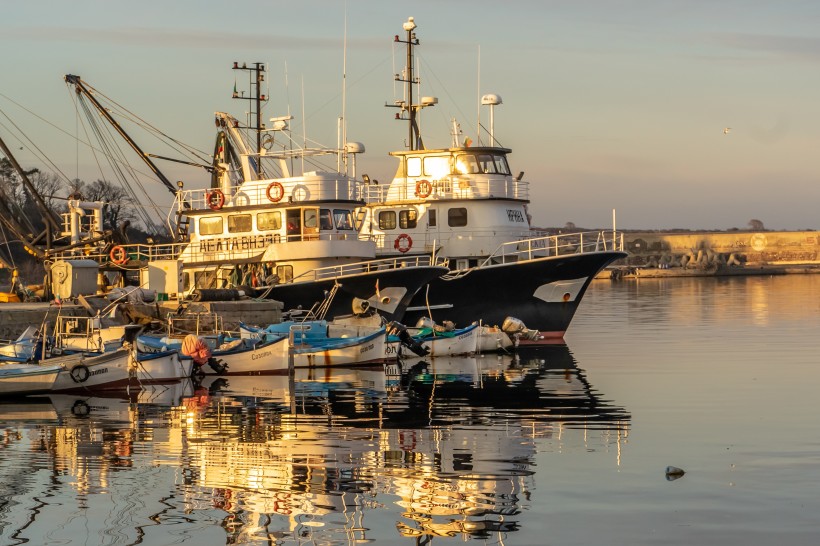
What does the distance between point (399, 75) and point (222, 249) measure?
11.5m

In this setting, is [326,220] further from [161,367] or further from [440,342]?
[161,367]

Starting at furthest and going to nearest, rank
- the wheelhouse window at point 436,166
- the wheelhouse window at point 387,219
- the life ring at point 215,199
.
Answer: the wheelhouse window at point 387,219, the wheelhouse window at point 436,166, the life ring at point 215,199

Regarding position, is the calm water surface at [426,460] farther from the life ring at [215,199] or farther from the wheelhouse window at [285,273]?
the life ring at [215,199]

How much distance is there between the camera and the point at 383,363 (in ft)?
124

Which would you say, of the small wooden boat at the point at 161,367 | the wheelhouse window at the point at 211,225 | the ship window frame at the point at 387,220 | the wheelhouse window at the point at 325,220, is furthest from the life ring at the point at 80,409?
the ship window frame at the point at 387,220

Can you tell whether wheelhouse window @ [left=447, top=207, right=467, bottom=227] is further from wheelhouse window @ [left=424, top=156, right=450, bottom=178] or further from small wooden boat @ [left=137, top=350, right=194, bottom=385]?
small wooden boat @ [left=137, top=350, right=194, bottom=385]

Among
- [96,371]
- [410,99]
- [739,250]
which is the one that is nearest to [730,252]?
[739,250]

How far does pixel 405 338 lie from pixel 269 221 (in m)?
10.3

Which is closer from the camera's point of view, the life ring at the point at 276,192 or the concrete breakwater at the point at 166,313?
the concrete breakwater at the point at 166,313

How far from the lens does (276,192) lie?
46.8m

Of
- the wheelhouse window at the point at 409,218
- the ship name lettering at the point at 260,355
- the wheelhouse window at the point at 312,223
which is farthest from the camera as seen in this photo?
the wheelhouse window at the point at 409,218

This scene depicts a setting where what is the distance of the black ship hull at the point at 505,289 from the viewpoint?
1801 inches

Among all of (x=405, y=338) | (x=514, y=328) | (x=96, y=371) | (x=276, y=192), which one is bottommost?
(x=96, y=371)

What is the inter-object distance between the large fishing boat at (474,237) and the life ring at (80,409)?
62.2ft
